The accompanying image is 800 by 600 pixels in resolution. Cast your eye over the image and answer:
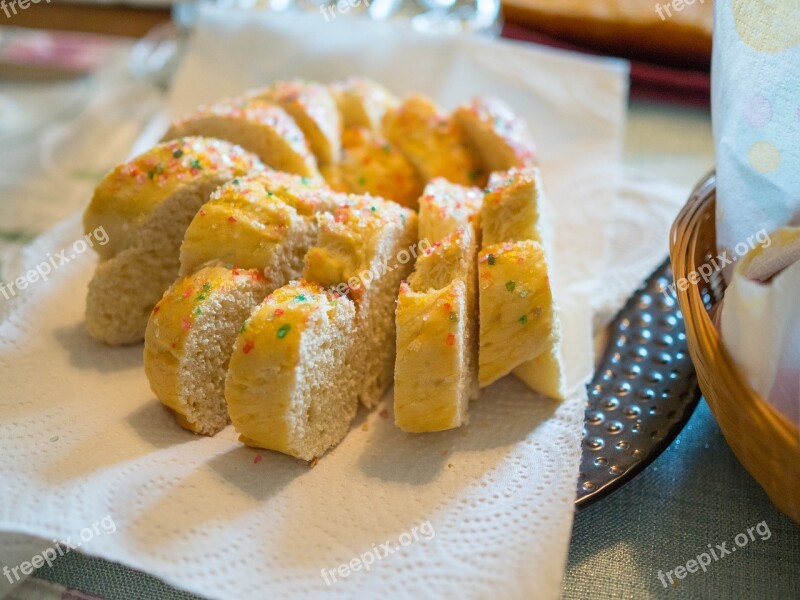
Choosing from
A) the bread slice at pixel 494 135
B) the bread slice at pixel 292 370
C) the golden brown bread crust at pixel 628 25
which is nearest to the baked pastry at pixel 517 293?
the bread slice at pixel 292 370

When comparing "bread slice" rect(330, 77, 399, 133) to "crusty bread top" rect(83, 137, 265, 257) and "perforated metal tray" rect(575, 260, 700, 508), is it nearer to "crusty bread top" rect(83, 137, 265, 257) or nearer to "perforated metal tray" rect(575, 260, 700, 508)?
"crusty bread top" rect(83, 137, 265, 257)

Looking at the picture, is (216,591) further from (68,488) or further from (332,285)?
(332,285)

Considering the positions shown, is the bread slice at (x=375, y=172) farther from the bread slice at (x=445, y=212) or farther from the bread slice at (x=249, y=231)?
the bread slice at (x=249, y=231)

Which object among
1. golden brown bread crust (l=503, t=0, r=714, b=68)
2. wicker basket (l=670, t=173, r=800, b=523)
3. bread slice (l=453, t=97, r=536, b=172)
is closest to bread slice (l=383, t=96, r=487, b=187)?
bread slice (l=453, t=97, r=536, b=172)

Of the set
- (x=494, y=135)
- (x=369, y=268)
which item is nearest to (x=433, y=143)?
→ (x=494, y=135)

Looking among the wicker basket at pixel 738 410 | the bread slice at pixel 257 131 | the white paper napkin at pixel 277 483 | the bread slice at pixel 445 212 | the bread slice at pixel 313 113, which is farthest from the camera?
the bread slice at pixel 313 113

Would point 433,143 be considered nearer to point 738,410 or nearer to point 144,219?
point 144,219
